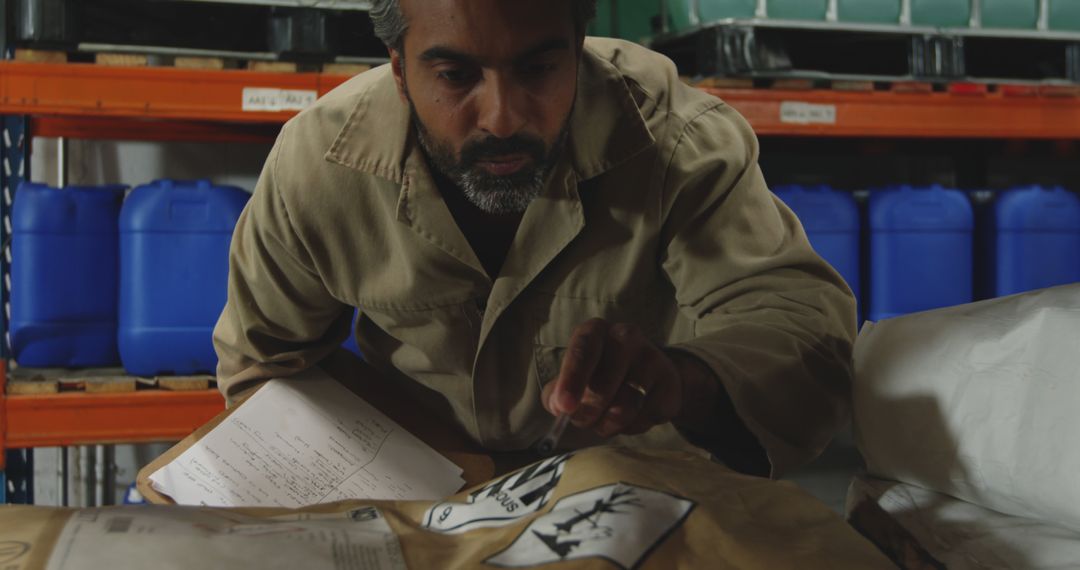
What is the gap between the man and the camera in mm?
1041

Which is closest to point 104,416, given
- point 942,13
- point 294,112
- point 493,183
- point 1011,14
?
point 294,112

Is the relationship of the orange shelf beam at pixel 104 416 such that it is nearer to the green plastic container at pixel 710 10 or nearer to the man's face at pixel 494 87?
the man's face at pixel 494 87

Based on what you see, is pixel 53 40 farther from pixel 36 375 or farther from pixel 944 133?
pixel 944 133

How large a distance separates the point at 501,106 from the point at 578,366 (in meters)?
0.40

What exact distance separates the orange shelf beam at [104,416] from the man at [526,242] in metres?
0.58

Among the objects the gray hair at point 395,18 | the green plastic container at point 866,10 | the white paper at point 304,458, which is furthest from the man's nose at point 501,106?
the green plastic container at point 866,10

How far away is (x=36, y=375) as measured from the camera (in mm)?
2004

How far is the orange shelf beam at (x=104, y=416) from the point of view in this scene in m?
1.91

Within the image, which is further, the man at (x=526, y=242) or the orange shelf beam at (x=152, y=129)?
the orange shelf beam at (x=152, y=129)

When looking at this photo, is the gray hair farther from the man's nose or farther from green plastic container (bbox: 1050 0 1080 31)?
green plastic container (bbox: 1050 0 1080 31)

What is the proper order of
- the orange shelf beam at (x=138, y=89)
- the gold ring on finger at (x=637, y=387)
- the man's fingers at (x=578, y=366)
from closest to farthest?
the man's fingers at (x=578, y=366)
the gold ring on finger at (x=637, y=387)
the orange shelf beam at (x=138, y=89)

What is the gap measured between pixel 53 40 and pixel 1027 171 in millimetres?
2937

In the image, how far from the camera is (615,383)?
0.79 metres

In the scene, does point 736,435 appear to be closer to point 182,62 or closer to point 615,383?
point 615,383
